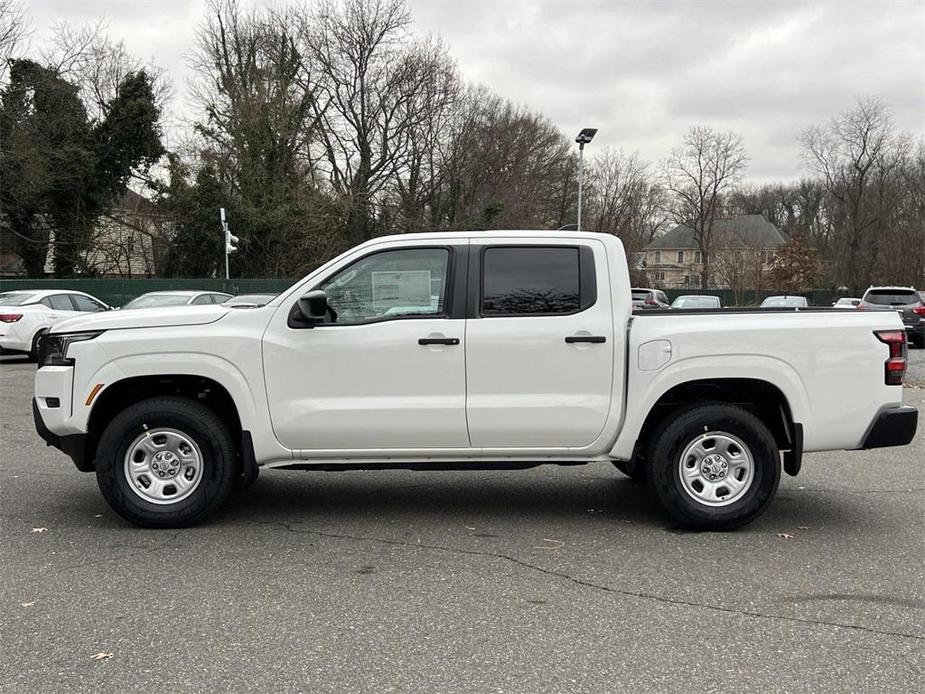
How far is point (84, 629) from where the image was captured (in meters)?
3.73

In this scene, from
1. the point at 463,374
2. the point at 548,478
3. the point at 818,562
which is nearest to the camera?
the point at 818,562

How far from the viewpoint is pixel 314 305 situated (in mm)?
5016

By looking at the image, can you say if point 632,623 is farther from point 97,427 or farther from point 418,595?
point 97,427

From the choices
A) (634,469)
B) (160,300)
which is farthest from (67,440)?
(160,300)

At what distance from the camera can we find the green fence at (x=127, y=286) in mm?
28484

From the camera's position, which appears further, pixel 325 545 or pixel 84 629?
pixel 325 545

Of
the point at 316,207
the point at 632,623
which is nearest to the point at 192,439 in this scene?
the point at 632,623

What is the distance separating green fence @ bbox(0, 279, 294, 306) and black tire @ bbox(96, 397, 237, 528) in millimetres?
24165

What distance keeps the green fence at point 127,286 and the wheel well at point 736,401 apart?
81.3 feet

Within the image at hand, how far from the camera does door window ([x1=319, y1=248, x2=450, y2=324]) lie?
5.26 metres

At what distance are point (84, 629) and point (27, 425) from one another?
6586 millimetres

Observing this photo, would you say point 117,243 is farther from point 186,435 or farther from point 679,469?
point 679,469

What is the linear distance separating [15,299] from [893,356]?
1717 cm

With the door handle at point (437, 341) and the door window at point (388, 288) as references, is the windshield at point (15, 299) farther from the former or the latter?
the door handle at point (437, 341)
